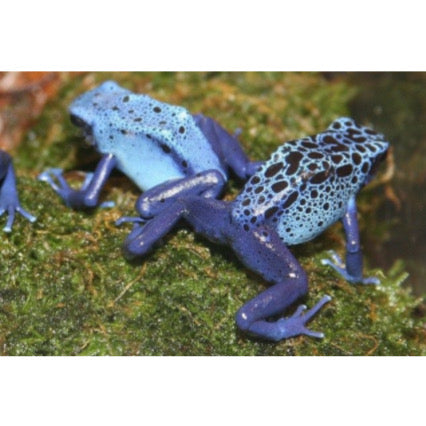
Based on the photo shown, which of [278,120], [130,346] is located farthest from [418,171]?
[130,346]

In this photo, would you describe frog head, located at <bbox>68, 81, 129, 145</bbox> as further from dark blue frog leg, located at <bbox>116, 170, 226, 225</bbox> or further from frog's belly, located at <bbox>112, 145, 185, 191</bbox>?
dark blue frog leg, located at <bbox>116, 170, 226, 225</bbox>

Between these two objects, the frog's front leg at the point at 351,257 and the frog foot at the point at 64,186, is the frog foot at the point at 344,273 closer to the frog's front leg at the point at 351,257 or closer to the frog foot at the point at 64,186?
the frog's front leg at the point at 351,257

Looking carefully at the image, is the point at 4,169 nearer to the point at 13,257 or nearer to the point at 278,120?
the point at 13,257

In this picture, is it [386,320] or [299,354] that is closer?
[299,354]

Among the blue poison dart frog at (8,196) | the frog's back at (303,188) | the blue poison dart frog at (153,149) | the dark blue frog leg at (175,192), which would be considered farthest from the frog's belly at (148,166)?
the blue poison dart frog at (8,196)

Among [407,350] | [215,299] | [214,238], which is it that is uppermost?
[214,238]

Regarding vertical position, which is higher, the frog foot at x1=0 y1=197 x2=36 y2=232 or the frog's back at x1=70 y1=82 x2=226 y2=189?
the frog's back at x1=70 y1=82 x2=226 y2=189

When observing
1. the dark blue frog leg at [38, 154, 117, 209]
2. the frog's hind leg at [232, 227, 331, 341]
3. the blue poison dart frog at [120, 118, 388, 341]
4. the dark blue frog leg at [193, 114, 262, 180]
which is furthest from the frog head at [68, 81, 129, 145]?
the frog's hind leg at [232, 227, 331, 341]
